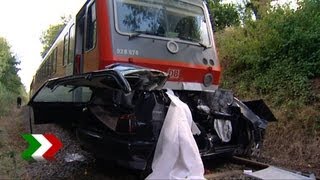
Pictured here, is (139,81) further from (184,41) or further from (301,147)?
(301,147)

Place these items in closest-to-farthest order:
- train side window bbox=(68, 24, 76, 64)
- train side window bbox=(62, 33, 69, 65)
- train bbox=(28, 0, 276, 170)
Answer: train bbox=(28, 0, 276, 170) → train side window bbox=(68, 24, 76, 64) → train side window bbox=(62, 33, 69, 65)

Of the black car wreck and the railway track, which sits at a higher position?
the black car wreck

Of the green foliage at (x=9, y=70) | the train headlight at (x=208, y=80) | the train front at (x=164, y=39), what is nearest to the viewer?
the train front at (x=164, y=39)

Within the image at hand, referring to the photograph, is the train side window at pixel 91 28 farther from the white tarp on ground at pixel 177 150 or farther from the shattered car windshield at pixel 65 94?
the white tarp on ground at pixel 177 150

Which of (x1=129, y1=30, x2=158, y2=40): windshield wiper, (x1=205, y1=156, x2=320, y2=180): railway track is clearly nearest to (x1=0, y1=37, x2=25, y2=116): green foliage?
(x1=129, y1=30, x2=158, y2=40): windshield wiper

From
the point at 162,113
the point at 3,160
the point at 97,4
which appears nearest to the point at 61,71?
→ the point at 3,160

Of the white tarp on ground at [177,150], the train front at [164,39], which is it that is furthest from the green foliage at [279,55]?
the white tarp on ground at [177,150]

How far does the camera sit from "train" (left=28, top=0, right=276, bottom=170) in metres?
5.85

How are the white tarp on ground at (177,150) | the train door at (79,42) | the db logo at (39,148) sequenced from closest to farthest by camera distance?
the white tarp on ground at (177,150) < the db logo at (39,148) < the train door at (79,42)

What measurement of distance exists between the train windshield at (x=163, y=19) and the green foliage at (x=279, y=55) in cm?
323

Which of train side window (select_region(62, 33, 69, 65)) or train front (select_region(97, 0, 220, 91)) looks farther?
train side window (select_region(62, 33, 69, 65))

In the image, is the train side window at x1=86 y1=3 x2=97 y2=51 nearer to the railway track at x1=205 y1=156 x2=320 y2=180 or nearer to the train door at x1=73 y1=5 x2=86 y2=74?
the train door at x1=73 y1=5 x2=86 y2=74

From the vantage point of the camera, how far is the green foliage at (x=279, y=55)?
998cm

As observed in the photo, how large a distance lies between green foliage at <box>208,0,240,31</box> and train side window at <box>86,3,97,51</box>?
13249mm
